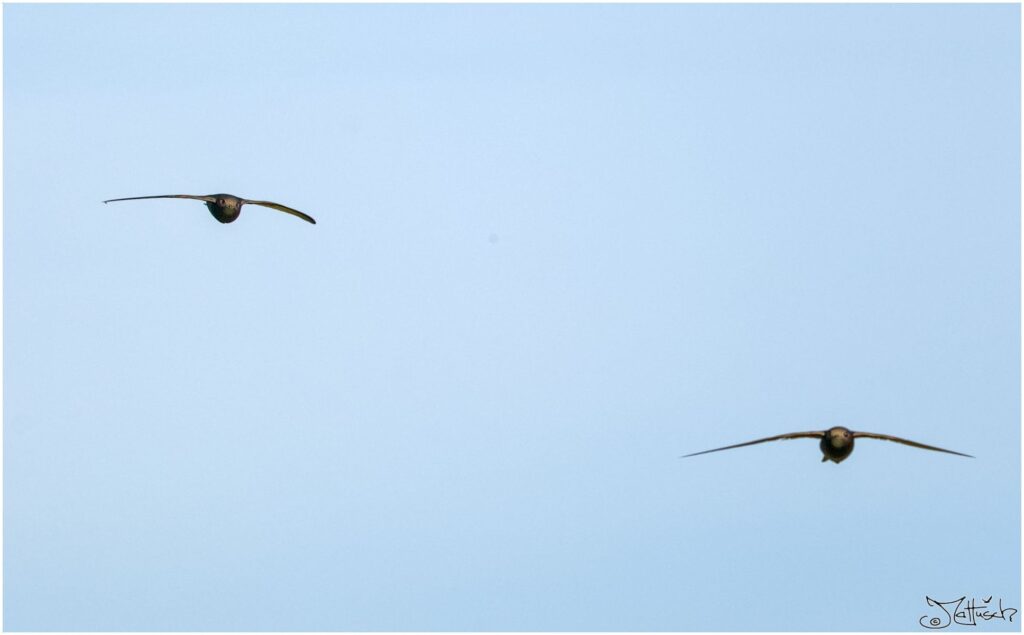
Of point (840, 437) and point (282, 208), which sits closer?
point (840, 437)

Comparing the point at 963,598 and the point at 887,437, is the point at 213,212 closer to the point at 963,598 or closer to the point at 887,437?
the point at 887,437

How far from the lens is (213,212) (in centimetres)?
6156

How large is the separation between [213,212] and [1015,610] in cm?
2589

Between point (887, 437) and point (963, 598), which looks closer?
point (887, 437)

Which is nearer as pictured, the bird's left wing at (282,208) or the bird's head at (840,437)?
the bird's head at (840,437)

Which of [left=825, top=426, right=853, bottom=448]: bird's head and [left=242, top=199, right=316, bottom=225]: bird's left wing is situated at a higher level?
[left=242, top=199, right=316, bottom=225]: bird's left wing

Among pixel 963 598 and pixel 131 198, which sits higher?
pixel 131 198

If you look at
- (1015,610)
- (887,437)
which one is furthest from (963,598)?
(887,437)

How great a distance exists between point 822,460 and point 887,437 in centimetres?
192

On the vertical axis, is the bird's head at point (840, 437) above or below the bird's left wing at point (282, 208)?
below

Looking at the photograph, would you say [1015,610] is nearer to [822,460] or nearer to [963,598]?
[963,598]

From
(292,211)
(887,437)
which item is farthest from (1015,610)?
(292,211)

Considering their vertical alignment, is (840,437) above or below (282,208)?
below

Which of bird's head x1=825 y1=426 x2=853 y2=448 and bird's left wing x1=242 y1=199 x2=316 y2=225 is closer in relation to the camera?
bird's head x1=825 y1=426 x2=853 y2=448
